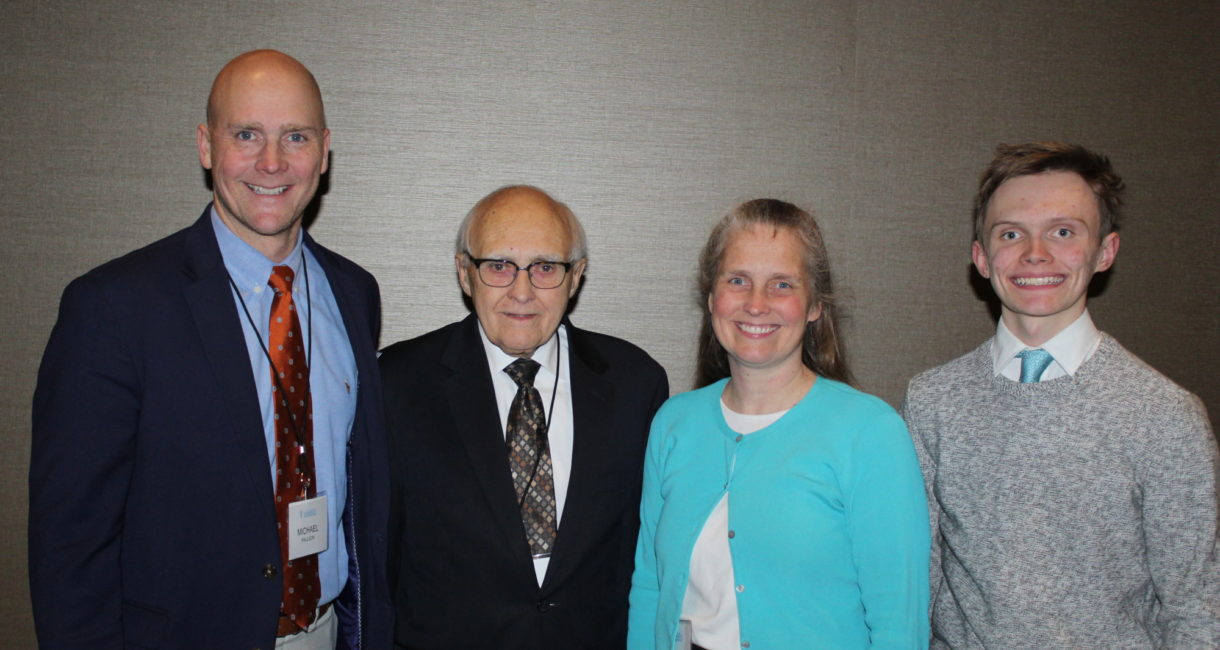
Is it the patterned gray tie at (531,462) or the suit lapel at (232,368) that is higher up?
the suit lapel at (232,368)

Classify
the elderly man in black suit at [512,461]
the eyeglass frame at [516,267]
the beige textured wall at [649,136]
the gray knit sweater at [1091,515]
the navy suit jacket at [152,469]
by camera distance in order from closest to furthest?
the navy suit jacket at [152,469], the gray knit sweater at [1091,515], the elderly man in black suit at [512,461], the eyeglass frame at [516,267], the beige textured wall at [649,136]

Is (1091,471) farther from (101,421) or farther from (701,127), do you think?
(101,421)

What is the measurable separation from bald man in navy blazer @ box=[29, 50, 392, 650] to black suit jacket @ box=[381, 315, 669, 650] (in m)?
0.08

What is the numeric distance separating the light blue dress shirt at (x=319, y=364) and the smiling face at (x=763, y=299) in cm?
107

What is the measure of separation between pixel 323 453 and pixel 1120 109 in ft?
11.9

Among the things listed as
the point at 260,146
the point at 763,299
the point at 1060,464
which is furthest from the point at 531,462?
the point at 1060,464

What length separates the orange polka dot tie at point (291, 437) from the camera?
190 cm

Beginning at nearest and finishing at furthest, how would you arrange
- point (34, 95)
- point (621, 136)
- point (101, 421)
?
point (101, 421) → point (34, 95) → point (621, 136)

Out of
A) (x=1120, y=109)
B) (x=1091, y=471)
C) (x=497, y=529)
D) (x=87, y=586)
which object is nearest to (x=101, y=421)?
(x=87, y=586)

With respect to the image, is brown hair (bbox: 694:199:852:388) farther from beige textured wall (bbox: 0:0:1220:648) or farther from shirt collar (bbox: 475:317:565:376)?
beige textured wall (bbox: 0:0:1220:648)

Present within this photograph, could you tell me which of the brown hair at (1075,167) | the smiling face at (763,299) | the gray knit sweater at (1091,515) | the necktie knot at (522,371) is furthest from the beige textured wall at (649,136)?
the gray knit sweater at (1091,515)

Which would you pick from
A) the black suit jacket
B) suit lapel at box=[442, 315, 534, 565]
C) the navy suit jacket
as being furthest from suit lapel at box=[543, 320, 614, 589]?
the navy suit jacket

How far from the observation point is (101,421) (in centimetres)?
166

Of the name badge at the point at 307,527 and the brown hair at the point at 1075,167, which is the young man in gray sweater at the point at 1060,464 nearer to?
the brown hair at the point at 1075,167
